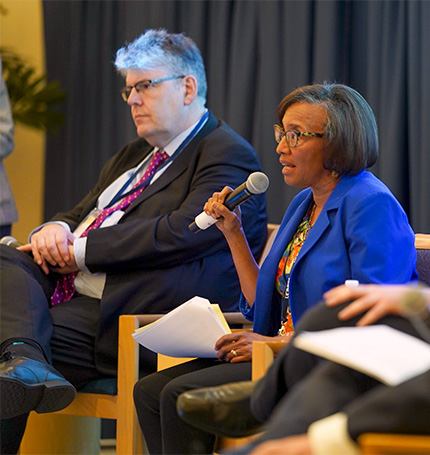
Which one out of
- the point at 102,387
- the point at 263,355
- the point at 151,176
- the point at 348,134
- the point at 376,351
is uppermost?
the point at 348,134

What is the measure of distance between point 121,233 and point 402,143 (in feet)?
3.85

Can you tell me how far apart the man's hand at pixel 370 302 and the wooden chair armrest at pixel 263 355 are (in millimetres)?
331

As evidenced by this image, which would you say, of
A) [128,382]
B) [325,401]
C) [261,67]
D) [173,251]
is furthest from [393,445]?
[261,67]

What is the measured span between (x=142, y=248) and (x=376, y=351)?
4.61 feet

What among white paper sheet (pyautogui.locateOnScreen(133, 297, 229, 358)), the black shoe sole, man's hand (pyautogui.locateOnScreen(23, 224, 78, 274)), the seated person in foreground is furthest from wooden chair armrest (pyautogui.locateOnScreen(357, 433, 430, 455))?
man's hand (pyautogui.locateOnScreen(23, 224, 78, 274))

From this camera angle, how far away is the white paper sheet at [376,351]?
3.54 ft

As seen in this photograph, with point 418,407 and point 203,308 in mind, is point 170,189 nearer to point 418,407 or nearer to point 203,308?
point 203,308

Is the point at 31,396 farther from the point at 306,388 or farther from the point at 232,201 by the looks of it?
the point at 306,388

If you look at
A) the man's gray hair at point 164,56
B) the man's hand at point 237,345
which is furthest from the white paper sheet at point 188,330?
the man's gray hair at point 164,56

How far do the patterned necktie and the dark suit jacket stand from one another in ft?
0.40

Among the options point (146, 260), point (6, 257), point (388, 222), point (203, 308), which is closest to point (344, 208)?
point (388, 222)

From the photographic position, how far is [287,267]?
2006 mm

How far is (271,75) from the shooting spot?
10.8 ft

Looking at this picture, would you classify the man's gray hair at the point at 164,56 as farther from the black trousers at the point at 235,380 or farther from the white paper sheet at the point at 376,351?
the white paper sheet at the point at 376,351
